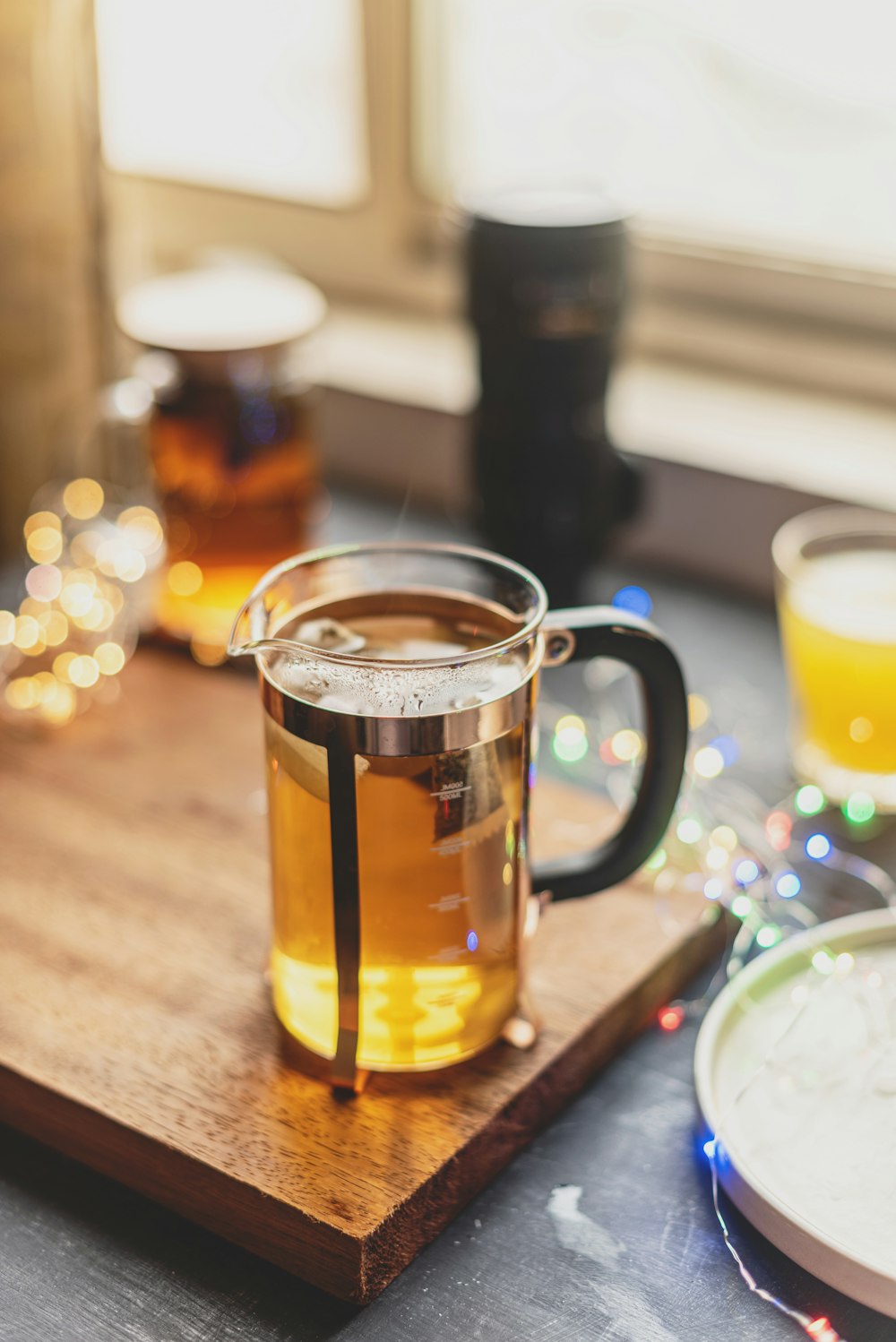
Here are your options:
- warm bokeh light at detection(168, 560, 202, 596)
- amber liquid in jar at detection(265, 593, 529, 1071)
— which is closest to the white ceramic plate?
amber liquid in jar at detection(265, 593, 529, 1071)

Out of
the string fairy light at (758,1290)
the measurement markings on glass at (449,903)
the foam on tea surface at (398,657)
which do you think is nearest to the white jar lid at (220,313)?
the foam on tea surface at (398,657)

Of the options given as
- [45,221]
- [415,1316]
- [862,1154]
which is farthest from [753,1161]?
[45,221]

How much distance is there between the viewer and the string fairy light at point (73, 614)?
940mm

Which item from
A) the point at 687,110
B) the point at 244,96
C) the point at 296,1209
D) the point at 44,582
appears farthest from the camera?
the point at 244,96

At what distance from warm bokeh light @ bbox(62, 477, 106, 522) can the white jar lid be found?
0.61 ft

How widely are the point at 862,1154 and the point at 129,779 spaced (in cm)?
47

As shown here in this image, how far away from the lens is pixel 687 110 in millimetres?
1277

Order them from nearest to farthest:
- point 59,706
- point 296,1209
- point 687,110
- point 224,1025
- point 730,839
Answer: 1. point 296,1209
2. point 224,1025
3. point 730,839
4. point 59,706
5. point 687,110

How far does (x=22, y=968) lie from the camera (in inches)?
27.9

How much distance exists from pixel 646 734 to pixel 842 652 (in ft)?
0.81

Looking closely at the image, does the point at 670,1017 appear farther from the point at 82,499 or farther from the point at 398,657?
the point at 82,499

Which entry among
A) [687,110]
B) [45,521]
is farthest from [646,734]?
[687,110]

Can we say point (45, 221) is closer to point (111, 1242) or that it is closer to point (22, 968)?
point (22, 968)

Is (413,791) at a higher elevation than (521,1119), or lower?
higher
